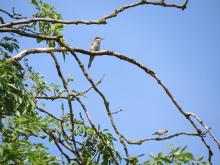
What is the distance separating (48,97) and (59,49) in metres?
2.99

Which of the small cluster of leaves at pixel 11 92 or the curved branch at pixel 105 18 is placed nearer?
the small cluster of leaves at pixel 11 92

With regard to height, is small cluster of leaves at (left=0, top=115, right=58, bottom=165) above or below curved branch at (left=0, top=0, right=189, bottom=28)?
below

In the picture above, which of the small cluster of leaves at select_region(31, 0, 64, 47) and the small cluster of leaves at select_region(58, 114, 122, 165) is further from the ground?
the small cluster of leaves at select_region(31, 0, 64, 47)

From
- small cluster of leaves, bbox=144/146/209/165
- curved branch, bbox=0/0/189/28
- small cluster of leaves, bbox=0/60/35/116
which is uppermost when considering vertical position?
curved branch, bbox=0/0/189/28

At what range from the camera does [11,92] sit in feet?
20.7

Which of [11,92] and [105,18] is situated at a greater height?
[105,18]

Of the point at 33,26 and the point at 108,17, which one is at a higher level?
the point at 33,26

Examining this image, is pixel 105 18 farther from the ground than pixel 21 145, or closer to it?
farther from the ground

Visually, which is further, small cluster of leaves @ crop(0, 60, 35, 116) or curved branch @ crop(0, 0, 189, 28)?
curved branch @ crop(0, 0, 189, 28)

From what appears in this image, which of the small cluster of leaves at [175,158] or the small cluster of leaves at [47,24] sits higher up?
the small cluster of leaves at [47,24]

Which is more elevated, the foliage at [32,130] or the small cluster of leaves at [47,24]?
the small cluster of leaves at [47,24]

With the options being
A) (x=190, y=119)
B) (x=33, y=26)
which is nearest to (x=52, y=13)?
(x=33, y=26)

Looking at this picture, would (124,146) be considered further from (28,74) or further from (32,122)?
(28,74)

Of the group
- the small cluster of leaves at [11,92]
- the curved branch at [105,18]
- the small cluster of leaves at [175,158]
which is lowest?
the small cluster of leaves at [175,158]
